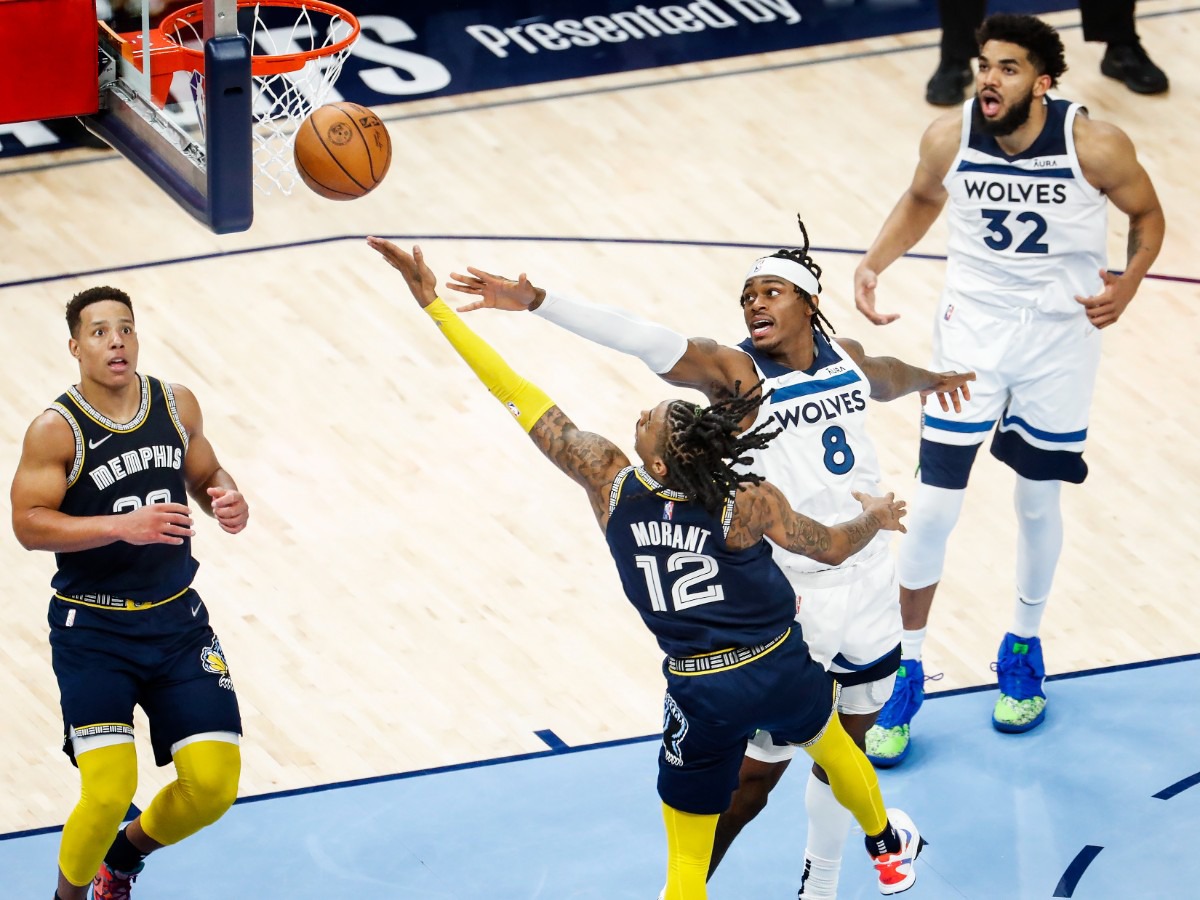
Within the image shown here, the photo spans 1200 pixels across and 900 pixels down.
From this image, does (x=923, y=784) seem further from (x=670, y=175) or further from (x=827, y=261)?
(x=670, y=175)

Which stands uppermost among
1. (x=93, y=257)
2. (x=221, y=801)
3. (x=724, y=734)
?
(x=724, y=734)

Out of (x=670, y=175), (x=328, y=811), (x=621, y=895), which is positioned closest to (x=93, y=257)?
(x=670, y=175)

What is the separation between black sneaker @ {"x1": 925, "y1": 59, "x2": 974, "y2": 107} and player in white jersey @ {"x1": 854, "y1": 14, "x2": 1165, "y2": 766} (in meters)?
4.57

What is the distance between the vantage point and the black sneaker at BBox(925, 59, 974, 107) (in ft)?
39.3

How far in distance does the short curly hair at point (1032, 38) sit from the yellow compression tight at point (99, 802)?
381 cm

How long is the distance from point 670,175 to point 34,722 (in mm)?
5190

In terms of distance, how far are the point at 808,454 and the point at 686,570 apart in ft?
2.49

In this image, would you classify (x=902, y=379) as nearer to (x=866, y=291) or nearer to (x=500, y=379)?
(x=866, y=291)

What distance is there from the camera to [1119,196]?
7.25m

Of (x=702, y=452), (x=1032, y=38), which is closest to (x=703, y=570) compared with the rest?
(x=702, y=452)

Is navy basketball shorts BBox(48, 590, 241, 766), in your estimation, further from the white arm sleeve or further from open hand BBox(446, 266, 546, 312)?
the white arm sleeve

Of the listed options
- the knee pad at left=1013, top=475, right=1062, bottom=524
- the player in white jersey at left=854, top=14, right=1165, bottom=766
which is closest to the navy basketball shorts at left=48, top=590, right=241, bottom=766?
the player in white jersey at left=854, top=14, right=1165, bottom=766

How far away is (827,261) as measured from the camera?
10508mm

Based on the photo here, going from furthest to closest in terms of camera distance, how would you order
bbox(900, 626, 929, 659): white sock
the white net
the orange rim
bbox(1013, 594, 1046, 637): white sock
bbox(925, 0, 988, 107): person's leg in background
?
1. bbox(925, 0, 988, 107): person's leg in background
2. the white net
3. bbox(1013, 594, 1046, 637): white sock
4. bbox(900, 626, 929, 659): white sock
5. the orange rim
